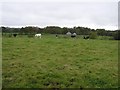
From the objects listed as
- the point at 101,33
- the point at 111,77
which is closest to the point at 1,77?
the point at 111,77

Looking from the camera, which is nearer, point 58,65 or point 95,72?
point 95,72

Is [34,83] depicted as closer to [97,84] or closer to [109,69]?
[97,84]

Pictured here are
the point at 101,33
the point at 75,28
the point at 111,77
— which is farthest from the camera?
the point at 75,28

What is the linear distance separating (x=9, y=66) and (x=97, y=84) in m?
4.94

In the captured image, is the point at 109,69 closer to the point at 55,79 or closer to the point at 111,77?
the point at 111,77

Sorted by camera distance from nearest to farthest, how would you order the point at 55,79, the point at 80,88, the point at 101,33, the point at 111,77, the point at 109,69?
1. the point at 80,88
2. the point at 55,79
3. the point at 111,77
4. the point at 109,69
5. the point at 101,33

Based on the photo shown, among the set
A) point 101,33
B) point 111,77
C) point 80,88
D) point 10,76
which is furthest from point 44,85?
point 101,33

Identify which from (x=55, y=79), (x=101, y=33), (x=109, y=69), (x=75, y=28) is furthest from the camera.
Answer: (x=75, y=28)

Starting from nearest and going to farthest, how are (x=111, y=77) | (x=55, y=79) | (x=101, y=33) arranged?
(x=55, y=79), (x=111, y=77), (x=101, y=33)

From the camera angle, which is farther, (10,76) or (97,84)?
(10,76)

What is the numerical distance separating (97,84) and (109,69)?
287cm

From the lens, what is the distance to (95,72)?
11.0 metres

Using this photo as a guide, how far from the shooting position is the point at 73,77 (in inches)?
391

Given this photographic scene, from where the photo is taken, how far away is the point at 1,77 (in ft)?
32.2
